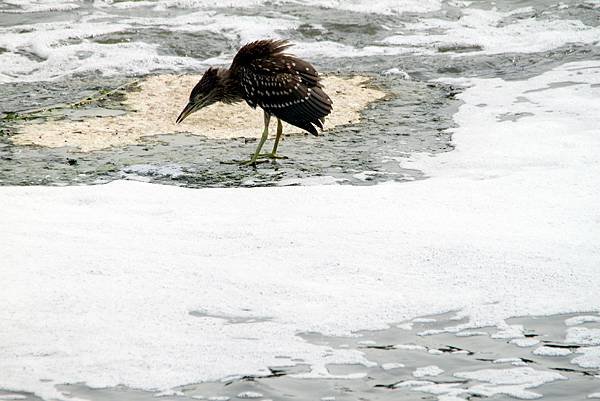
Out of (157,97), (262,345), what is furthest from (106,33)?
(262,345)

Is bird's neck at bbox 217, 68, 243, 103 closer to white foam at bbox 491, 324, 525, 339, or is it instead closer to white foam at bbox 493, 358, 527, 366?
white foam at bbox 491, 324, 525, 339

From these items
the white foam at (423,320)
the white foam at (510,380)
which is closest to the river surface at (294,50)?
the white foam at (423,320)

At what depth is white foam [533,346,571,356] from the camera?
4824 millimetres

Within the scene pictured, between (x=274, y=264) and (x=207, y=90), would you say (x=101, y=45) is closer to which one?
(x=207, y=90)

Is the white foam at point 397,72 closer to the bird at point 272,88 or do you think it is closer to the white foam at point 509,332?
the bird at point 272,88

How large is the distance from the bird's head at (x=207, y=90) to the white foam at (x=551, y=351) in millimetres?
4773

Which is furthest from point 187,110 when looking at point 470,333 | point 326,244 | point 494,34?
point 494,34

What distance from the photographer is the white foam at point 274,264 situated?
485 centimetres

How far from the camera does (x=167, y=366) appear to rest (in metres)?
4.70

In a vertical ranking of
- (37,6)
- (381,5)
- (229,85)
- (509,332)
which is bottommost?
(509,332)

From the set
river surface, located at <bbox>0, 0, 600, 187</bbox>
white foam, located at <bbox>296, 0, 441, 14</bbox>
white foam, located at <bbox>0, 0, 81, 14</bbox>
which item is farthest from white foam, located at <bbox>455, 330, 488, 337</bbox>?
white foam, located at <bbox>0, 0, 81, 14</bbox>

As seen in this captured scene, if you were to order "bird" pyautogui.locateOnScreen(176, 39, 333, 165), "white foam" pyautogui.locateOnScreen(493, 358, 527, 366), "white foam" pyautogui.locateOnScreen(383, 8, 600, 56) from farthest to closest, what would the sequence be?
"white foam" pyautogui.locateOnScreen(383, 8, 600, 56)
"bird" pyautogui.locateOnScreen(176, 39, 333, 165)
"white foam" pyautogui.locateOnScreen(493, 358, 527, 366)

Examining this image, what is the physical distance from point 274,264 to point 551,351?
1886mm

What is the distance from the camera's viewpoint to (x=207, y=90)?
8883mm
